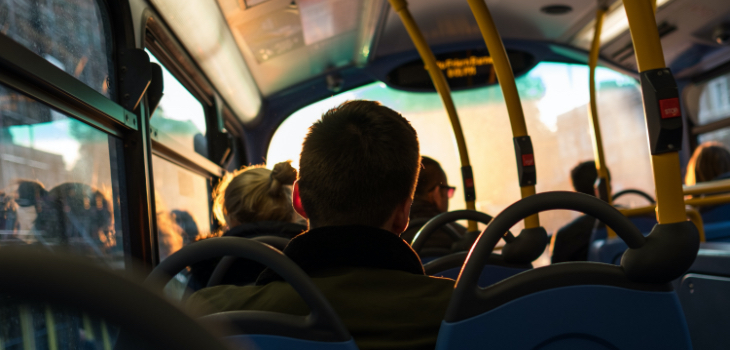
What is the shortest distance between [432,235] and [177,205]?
1.30 metres

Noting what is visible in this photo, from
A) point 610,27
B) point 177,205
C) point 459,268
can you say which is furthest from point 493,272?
point 610,27

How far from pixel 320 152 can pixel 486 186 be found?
4.76m

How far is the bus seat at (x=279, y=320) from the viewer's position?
693mm

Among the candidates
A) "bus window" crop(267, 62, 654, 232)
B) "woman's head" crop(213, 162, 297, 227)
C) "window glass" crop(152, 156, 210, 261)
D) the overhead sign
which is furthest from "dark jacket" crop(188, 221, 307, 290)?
"bus window" crop(267, 62, 654, 232)

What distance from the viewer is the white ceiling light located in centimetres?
423

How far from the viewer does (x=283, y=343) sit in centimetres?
71

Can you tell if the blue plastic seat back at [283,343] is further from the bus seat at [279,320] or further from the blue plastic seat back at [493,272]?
the blue plastic seat back at [493,272]

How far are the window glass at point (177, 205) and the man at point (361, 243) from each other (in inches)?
56.1

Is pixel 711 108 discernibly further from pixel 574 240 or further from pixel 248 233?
pixel 248 233

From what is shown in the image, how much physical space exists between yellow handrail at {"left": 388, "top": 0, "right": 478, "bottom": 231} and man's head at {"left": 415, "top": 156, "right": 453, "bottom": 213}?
0.30 meters

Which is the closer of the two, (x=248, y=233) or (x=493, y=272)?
(x=493, y=272)

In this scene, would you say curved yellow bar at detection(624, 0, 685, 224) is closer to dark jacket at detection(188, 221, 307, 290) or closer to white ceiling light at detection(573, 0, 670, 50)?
dark jacket at detection(188, 221, 307, 290)

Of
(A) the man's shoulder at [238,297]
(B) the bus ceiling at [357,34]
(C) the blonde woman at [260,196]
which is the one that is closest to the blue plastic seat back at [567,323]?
(A) the man's shoulder at [238,297]

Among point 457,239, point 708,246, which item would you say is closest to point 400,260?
point 457,239
